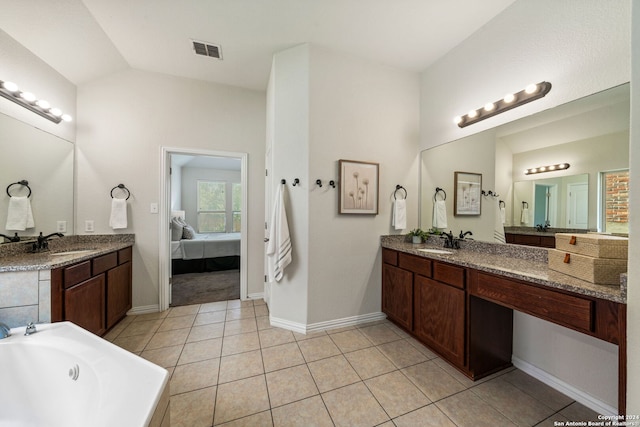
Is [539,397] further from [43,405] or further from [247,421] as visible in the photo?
[43,405]

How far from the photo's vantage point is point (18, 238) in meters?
1.92

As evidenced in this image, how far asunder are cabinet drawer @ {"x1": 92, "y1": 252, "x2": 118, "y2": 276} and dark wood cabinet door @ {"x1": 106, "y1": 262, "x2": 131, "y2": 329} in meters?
0.06

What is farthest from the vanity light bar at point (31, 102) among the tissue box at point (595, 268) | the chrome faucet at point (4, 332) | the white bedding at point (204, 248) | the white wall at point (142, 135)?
the tissue box at point (595, 268)

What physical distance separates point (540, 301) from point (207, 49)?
11.0ft

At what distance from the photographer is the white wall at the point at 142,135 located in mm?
2520

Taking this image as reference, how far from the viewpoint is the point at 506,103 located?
1854 mm

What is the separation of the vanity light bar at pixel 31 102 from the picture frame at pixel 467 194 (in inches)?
153

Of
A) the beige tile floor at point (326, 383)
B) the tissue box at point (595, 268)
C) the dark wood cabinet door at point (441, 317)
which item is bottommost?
the beige tile floor at point (326, 383)

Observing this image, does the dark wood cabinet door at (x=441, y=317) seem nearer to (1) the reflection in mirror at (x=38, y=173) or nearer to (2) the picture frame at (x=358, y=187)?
(2) the picture frame at (x=358, y=187)

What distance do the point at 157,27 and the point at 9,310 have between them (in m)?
2.40

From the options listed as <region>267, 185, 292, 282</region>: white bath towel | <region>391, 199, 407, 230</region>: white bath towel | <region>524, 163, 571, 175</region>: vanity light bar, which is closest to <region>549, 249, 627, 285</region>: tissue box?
<region>524, 163, 571, 175</region>: vanity light bar

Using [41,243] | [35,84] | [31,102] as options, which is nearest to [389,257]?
[41,243]

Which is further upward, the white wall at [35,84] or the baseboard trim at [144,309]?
the white wall at [35,84]

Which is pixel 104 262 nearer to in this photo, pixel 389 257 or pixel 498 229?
pixel 389 257
